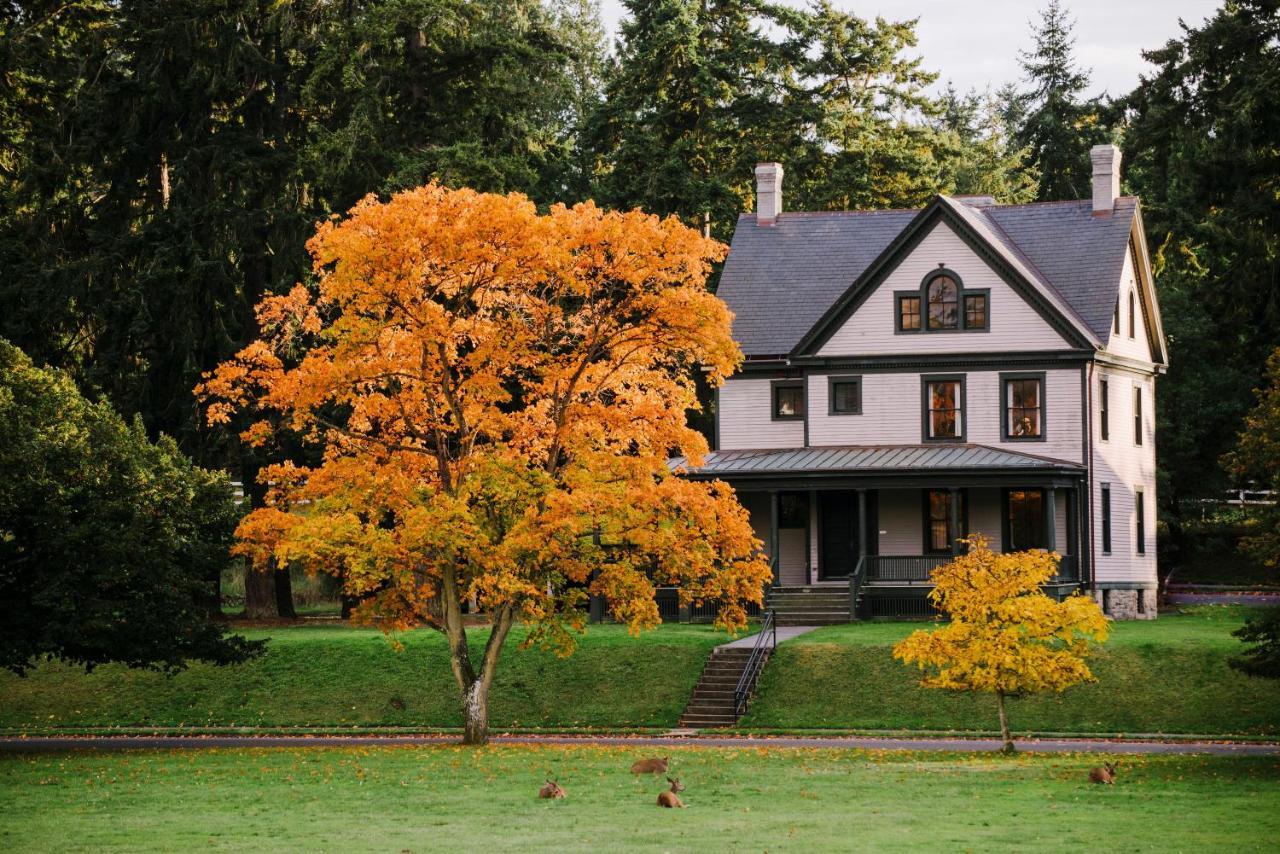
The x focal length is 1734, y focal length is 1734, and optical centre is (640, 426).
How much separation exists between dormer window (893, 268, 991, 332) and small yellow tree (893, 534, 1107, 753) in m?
17.3

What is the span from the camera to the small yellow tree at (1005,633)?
2788cm

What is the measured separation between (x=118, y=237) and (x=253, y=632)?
11688 millimetres

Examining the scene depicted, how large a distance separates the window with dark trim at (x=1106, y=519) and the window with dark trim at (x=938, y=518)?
3.60m

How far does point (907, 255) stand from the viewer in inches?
1791

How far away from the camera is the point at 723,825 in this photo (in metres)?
19.9

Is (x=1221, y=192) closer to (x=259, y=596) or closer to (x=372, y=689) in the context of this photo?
(x=372, y=689)

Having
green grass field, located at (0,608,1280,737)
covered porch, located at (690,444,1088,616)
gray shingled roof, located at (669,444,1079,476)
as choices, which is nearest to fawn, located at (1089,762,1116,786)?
green grass field, located at (0,608,1280,737)

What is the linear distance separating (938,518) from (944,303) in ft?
18.5

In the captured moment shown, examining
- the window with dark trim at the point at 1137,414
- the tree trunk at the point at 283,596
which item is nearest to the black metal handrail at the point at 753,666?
the window with dark trim at the point at 1137,414

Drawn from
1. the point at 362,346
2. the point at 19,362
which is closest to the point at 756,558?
the point at 362,346

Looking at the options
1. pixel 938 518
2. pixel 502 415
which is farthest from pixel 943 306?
pixel 502 415

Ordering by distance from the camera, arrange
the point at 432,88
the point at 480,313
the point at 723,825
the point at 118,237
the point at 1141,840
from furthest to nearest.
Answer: the point at 432,88 → the point at 118,237 → the point at 480,313 → the point at 723,825 → the point at 1141,840

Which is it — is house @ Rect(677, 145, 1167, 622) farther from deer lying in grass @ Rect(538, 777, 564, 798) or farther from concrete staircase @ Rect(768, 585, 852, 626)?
deer lying in grass @ Rect(538, 777, 564, 798)

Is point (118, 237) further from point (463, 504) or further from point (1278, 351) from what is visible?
point (1278, 351)
